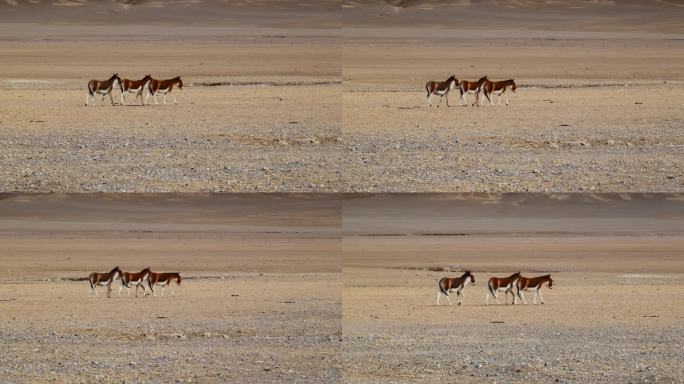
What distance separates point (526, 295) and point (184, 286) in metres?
2.47

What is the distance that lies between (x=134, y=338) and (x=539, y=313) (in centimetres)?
290

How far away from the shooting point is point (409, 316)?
10.7 m

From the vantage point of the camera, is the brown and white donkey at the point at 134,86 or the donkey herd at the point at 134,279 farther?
the brown and white donkey at the point at 134,86

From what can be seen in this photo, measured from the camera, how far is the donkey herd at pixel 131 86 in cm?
1084

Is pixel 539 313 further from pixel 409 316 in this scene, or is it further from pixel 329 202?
pixel 329 202

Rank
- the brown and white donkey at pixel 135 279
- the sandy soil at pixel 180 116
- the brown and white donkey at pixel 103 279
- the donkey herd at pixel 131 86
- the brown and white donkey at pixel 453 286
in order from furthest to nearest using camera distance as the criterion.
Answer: the donkey herd at pixel 131 86, the brown and white donkey at pixel 135 279, the brown and white donkey at pixel 103 279, the brown and white donkey at pixel 453 286, the sandy soil at pixel 180 116

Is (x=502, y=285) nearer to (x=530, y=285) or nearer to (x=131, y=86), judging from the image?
(x=530, y=285)

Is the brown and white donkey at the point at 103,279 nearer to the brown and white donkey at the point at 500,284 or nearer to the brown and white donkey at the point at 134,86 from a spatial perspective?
the brown and white donkey at the point at 134,86

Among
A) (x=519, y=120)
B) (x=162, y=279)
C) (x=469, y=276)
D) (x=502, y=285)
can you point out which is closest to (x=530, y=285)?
(x=502, y=285)

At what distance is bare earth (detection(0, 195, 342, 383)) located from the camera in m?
10.5

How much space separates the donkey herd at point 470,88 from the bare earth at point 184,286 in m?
1.10

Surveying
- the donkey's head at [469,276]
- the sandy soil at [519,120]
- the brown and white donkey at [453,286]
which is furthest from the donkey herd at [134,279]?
the donkey's head at [469,276]

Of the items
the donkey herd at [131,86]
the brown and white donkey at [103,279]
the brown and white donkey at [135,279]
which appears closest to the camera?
the brown and white donkey at [103,279]

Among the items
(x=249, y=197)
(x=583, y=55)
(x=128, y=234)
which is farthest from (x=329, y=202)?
(x=583, y=55)
